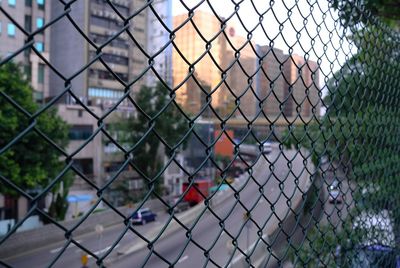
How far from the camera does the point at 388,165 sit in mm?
1941

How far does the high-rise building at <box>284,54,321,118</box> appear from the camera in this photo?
129 centimetres

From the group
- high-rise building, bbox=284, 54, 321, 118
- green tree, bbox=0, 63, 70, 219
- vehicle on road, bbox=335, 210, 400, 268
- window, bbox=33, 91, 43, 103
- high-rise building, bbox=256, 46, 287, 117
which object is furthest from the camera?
window, bbox=33, 91, 43, 103

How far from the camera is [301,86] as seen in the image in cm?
142

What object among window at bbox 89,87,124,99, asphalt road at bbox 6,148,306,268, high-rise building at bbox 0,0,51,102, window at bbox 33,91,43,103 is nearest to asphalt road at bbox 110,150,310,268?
asphalt road at bbox 6,148,306,268

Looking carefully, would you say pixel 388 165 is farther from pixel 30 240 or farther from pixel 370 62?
pixel 30 240

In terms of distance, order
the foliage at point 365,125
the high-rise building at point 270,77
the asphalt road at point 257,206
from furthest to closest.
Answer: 1. the foliage at point 365,125
2. the high-rise building at point 270,77
3. the asphalt road at point 257,206

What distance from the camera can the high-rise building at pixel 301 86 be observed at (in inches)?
50.8

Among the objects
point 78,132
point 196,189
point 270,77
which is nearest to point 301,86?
point 270,77

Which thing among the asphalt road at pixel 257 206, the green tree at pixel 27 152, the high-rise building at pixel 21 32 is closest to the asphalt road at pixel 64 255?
the asphalt road at pixel 257 206

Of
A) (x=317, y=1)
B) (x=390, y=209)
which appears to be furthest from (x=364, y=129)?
(x=317, y=1)

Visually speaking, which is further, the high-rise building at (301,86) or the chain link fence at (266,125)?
the high-rise building at (301,86)

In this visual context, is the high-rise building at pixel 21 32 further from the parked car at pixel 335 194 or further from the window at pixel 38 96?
the window at pixel 38 96

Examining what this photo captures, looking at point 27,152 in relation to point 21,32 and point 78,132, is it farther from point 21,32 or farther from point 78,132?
point 21,32

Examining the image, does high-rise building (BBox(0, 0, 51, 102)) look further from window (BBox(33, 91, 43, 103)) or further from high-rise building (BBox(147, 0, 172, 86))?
window (BBox(33, 91, 43, 103))
